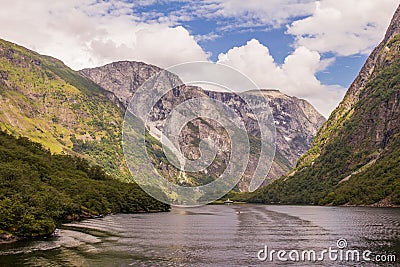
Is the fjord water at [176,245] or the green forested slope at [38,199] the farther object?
the green forested slope at [38,199]

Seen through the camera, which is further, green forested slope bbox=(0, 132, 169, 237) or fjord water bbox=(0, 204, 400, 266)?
green forested slope bbox=(0, 132, 169, 237)

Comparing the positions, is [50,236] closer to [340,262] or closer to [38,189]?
[38,189]

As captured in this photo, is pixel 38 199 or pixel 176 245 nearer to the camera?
pixel 176 245

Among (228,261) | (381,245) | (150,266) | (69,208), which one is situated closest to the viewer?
(150,266)

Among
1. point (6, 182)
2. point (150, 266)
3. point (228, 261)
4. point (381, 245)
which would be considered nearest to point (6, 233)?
point (6, 182)

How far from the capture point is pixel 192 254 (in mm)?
79312

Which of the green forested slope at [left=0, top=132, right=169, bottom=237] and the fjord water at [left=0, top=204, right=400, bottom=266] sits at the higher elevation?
the green forested slope at [left=0, top=132, right=169, bottom=237]

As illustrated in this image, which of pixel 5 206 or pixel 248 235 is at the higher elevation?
pixel 5 206

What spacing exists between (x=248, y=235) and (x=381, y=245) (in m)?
33.3

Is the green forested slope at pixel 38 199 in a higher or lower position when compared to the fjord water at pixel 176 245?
higher

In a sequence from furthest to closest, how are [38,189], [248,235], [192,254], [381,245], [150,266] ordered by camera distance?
[38,189]
[248,235]
[381,245]
[192,254]
[150,266]

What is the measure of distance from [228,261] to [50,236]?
43.2 metres

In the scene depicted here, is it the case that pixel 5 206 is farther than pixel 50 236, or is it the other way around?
pixel 50 236

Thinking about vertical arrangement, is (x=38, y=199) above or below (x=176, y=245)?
above
